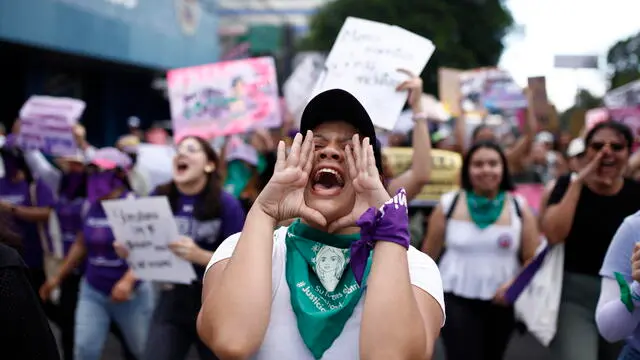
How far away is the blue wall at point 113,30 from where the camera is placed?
16.6 metres

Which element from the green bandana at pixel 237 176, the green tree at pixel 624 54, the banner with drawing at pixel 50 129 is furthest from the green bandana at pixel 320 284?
the green tree at pixel 624 54

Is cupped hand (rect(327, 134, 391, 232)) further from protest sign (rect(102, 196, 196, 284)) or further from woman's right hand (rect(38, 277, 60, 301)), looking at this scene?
woman's right hand (rect(38, 277, 60, 301))

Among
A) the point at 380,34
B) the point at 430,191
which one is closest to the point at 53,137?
the point at 430,191

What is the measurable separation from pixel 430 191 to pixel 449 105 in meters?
2.85

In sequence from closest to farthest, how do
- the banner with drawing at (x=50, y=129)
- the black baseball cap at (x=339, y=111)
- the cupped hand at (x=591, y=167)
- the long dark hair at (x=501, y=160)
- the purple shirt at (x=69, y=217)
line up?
the black baseball cap at (x=339, y=111), the cupped hand at (x=591, y=167), the long dark hair at (x=501, y=160), the purple shirt at (x=69, y=217), the banner with drawing at (x=50, y=129)

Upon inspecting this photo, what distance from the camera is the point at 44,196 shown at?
7148mm

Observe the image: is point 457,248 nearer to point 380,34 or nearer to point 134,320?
point 380,34

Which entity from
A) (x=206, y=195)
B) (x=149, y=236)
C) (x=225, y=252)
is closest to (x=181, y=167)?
(x=206, y=195)

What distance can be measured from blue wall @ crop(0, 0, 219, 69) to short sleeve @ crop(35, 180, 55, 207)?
9.55m

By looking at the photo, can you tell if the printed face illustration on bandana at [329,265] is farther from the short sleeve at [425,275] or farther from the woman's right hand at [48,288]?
the woman's right hand at [48,288]

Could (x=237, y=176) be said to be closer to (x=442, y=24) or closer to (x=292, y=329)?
(x=292, y=329)

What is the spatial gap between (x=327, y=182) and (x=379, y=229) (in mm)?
276

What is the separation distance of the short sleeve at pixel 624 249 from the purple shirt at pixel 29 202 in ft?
16.4

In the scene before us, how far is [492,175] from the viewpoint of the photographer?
556 centimetres
